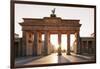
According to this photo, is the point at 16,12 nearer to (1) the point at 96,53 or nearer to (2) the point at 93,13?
(2) the point at 93,13

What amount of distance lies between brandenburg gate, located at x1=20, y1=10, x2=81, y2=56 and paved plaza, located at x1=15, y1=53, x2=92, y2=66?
0.06 metres

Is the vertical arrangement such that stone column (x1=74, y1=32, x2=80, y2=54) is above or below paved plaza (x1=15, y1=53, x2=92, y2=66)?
above

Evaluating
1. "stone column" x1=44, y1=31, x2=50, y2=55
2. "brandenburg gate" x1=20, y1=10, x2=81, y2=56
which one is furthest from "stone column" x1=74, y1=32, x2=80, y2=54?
"stone column" x1=44, y1=31, x2=50, y2=55

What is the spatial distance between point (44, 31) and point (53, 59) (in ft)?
1.48

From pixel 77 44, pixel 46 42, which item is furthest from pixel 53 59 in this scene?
pixel 77 44

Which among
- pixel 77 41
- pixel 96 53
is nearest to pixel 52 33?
pixel 77 41


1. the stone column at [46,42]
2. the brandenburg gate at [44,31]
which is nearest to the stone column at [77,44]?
the brandenburg gate at [44,31]

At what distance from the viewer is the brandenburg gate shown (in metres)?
2.73

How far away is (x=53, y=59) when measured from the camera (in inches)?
110

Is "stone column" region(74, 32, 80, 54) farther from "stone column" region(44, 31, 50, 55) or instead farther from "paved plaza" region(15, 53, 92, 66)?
"stone column" region(44, 31, 50, 55)

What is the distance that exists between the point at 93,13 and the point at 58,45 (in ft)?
2.55

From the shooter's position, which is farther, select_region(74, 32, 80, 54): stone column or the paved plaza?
select_region(74, 32, 80, 54): stone column

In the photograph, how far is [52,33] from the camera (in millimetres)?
2816

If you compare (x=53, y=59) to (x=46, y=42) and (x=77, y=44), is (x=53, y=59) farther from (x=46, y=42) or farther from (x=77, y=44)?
(x=77, y=44)
